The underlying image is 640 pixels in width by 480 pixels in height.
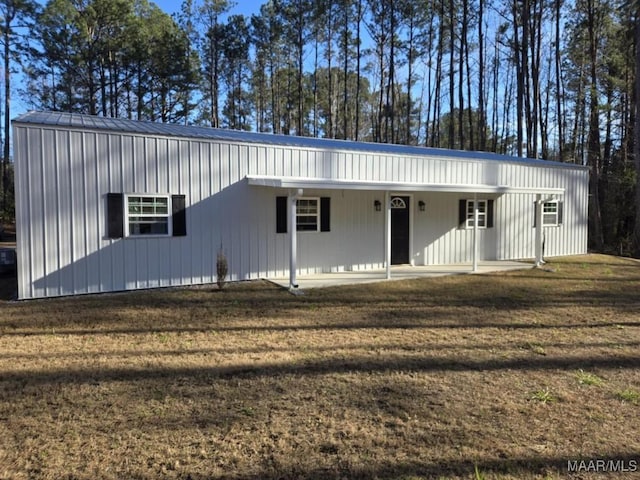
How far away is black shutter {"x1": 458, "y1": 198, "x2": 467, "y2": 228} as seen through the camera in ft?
40.9

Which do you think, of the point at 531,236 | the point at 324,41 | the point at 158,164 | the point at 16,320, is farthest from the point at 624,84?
the point at 16,320

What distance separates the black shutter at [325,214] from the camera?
1035cm

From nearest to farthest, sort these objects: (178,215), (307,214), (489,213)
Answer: (178,215) < (307,214) < (489,213)

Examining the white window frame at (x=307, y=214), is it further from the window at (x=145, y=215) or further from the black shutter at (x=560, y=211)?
the black shutter at (x=560, y=211)

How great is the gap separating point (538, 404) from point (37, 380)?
458 centimetres

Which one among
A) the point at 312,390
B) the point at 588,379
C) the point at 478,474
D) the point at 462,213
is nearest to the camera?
the point at 478,474

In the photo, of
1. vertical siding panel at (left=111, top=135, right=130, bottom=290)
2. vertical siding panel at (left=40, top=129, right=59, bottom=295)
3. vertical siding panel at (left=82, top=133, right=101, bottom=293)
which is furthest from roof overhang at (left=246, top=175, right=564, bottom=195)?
vertical siding panel at (left=40, top=129, right=59, bottom=295)

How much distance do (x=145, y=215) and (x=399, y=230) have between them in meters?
6.55

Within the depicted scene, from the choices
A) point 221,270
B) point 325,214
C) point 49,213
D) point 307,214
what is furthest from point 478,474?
point 325,214

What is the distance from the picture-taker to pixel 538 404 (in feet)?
11.7

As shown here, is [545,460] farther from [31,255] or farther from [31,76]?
[31,76]

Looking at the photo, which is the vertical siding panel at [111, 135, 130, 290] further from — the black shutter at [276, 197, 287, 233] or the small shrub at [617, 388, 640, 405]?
the small shrub at [617, 388, 640, 405]

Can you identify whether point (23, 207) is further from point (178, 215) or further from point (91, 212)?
point (178, 215)

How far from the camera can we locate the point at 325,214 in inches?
409
